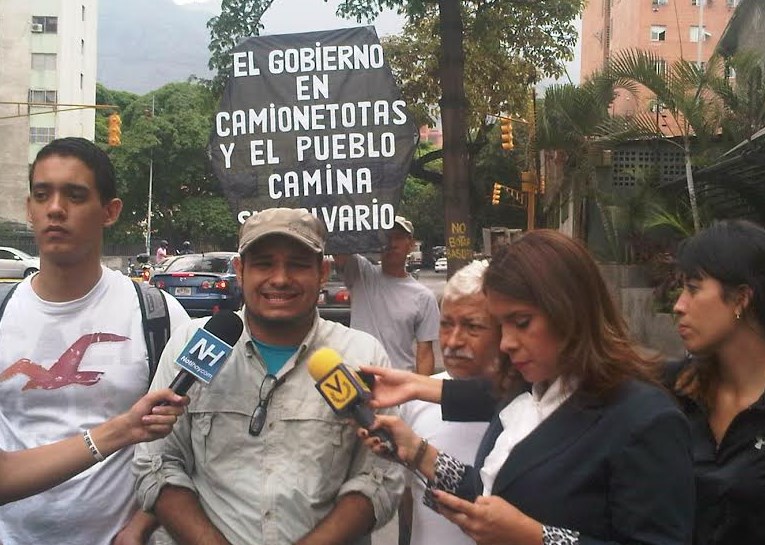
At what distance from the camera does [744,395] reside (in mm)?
2533

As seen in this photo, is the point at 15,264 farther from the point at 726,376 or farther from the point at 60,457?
the point at 726,376

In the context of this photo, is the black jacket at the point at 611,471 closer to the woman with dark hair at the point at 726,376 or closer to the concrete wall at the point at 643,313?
the woman with dark hair at the point at 726,376

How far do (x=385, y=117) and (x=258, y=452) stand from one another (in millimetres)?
3590

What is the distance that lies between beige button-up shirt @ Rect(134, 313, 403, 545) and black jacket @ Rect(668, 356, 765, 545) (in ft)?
2.76

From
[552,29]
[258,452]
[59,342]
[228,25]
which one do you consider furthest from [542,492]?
[552,29]

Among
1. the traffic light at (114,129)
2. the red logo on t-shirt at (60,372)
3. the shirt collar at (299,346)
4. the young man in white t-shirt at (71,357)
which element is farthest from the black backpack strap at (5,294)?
the traffic light at (114,129)

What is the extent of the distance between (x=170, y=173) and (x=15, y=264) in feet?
52.2

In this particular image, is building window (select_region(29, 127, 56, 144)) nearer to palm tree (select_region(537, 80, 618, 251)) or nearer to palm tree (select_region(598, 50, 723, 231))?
palm tree (select_region(537, 80, 618, 251))

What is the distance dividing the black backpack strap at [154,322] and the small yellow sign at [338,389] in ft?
3.01

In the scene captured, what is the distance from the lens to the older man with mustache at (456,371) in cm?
262

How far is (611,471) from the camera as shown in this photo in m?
1.78

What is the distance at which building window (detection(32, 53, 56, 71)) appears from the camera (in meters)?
45.9

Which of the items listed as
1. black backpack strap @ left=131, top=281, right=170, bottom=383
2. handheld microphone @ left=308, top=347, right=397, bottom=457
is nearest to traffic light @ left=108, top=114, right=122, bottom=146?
black backpack strap @ left=131, top=281, right=170, bottom=383

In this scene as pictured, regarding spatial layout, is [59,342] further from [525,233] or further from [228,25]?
[228,25]
